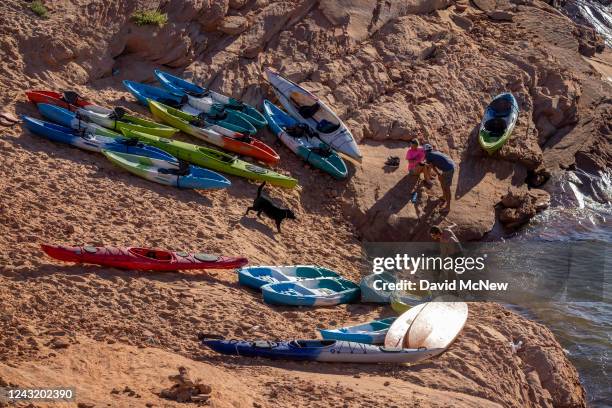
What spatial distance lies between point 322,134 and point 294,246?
2680mm

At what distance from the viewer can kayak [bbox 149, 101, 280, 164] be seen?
623 inches

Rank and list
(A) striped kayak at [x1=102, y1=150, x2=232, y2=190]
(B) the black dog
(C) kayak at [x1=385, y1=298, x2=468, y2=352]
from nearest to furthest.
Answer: (C) kayak at [x1=385, y1=298, x2=468, y2=352] < (B) the black dog < (A) striped kayak at [x1=102, y1=150, x2=232, y2=190]

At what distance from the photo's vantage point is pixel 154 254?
1210cm

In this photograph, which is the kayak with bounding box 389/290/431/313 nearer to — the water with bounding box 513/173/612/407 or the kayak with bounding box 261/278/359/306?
the kayak with bounding box 261/278/359/306

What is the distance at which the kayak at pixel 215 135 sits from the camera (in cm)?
1582

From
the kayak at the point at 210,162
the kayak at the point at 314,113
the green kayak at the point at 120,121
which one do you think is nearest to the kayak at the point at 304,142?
the kayak at the point at 314,113

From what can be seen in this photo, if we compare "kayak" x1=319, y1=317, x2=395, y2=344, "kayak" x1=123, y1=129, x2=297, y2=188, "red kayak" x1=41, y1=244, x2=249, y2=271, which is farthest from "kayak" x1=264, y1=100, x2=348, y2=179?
"kayak" x1=319, y1=317, x2=395, y2=344

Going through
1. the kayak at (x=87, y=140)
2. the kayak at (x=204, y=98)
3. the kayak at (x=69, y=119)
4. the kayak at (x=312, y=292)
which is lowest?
the kayak at (x=312, y=292)

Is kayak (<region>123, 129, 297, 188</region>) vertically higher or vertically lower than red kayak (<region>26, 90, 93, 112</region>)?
lower

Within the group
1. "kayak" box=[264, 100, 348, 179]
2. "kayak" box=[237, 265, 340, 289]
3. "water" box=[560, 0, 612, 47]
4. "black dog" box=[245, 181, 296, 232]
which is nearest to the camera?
"kayak" box=[237, 265, 340, 289]

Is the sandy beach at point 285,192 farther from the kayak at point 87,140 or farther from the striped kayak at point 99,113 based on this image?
the striped kayak at point 99,113

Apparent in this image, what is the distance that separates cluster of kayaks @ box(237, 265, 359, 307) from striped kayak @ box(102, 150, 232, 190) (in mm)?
2060

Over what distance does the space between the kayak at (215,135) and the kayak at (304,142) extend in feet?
1.39

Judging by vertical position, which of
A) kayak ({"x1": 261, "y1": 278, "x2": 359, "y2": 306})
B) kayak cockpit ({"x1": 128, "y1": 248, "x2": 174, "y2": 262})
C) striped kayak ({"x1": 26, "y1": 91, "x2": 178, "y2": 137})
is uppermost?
striped kayak ({"x1": 26, "y1": 91, "x2": 178, "y2": 137})
